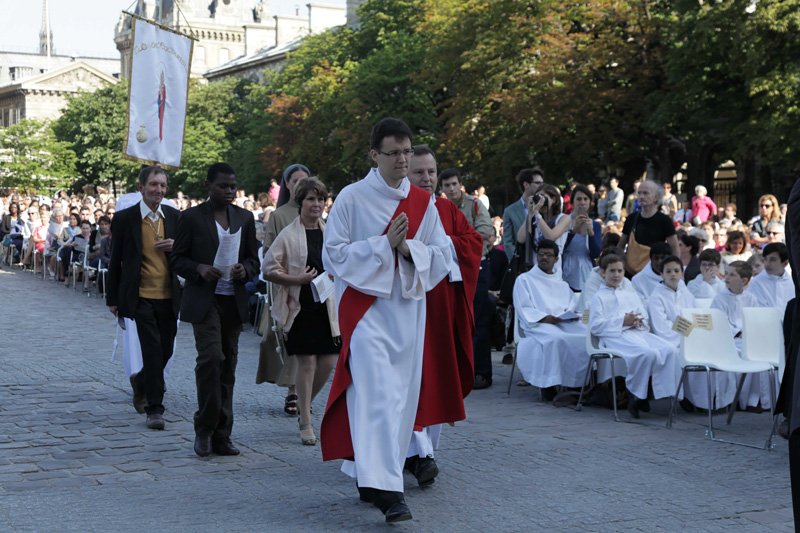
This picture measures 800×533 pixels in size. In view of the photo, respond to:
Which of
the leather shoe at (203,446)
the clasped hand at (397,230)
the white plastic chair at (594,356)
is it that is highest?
the clasped hand at (397,230)

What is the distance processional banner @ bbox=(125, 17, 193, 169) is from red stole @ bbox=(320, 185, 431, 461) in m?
6.62

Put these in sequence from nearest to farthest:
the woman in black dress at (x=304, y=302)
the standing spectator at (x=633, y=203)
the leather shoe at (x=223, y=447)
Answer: the leather shoe at (x=223, y=447) → the woman in black dress at (x=304, y=302) → the standing spectator at (x=633, y=203)

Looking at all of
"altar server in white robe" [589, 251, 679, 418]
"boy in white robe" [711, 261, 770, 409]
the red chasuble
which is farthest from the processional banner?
the red chasuble

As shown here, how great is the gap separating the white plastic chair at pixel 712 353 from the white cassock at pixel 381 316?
3.67 m

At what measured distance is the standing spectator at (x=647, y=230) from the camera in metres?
12.7

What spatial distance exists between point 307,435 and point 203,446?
86 centimetres

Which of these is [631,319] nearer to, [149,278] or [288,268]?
[288,268]

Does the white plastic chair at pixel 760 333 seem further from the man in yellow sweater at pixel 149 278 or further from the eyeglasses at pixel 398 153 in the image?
the man in yellow sweater at pixel 149 278

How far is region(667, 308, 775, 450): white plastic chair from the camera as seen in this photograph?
10078 millimetres

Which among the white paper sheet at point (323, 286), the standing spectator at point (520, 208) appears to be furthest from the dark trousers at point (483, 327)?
the white paper sheet at point (323, 286)

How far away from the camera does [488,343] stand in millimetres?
12312

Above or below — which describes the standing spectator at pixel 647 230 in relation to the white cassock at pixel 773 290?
above

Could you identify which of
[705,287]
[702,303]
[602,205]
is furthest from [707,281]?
[602,205]

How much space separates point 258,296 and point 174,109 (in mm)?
3761
